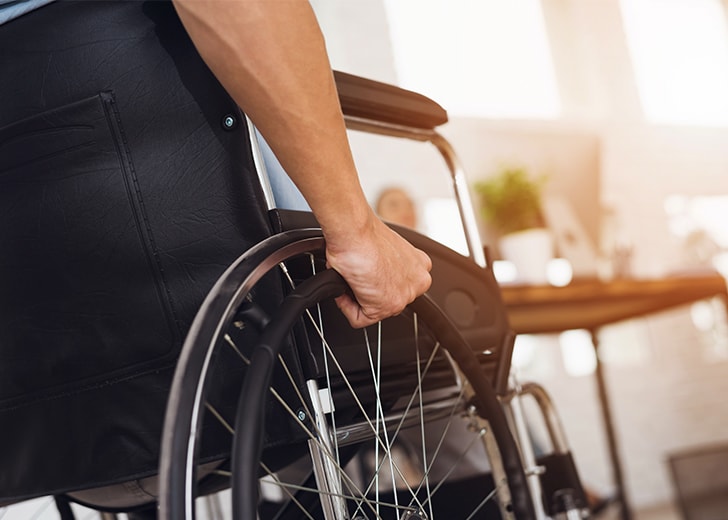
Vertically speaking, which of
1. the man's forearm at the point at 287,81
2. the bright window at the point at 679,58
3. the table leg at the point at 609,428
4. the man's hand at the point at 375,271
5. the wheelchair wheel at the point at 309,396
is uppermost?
the bright window at the point at 679,58

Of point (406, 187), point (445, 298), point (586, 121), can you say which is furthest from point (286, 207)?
point (586, 121)

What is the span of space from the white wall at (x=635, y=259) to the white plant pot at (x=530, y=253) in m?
0.58

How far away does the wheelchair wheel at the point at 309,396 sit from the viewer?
63 cm

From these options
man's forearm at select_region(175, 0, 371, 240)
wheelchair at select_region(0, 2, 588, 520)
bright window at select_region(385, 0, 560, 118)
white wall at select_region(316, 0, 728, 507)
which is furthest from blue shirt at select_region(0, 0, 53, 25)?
white wall at select_region(316, 0, 728, 507)

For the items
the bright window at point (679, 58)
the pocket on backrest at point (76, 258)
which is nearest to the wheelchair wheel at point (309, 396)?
the pocket on backrest at point (76, 258)

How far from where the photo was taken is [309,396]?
817 mm

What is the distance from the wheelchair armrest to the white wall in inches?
93.7

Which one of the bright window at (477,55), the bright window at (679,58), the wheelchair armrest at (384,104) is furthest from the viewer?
the bright window at (679,58)

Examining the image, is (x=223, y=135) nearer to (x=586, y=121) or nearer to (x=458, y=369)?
(x=458, y=369)

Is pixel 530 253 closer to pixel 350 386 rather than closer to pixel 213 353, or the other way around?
pixel 350 386

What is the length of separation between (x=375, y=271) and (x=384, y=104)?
0.37 meters

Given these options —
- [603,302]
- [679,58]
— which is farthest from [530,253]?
[679,58]

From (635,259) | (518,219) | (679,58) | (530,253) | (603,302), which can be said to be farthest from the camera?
(679,58)

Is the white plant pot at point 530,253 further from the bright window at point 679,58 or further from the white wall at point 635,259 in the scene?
the bright window at point 679,58
